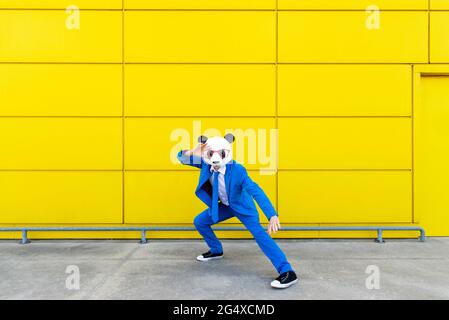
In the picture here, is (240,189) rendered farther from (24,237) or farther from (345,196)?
(24,237)

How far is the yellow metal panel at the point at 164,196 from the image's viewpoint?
580cm

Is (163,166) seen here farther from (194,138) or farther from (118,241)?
(118,241)

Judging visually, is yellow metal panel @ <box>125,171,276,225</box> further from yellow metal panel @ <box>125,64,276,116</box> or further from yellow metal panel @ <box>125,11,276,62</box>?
yellow metal panel @ <box>125,11,276,62</box>

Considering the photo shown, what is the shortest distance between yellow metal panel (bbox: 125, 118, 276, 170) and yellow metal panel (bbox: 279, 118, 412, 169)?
0.28m

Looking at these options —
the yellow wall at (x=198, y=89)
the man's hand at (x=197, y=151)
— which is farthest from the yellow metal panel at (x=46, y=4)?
the man's hand at (x=197, y=151)

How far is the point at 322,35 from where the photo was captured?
227 inches

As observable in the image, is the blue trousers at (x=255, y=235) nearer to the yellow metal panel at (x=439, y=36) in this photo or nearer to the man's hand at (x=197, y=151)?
the man's hand at (x=197, y=151)

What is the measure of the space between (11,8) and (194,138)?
11.3 ft

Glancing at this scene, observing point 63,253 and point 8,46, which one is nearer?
point 63,253

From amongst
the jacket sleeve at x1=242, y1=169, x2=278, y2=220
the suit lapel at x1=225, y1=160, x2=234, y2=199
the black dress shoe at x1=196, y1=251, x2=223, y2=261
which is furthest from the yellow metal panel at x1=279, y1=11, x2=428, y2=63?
the black dress shoe at x1=196, y1=251, x2=223, y2=261

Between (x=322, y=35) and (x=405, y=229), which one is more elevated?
(x=322, y=35)
